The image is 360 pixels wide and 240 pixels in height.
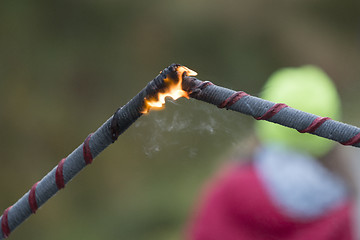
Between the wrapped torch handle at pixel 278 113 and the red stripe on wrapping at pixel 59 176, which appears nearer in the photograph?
the wrapped torch handle at pixel 278 113

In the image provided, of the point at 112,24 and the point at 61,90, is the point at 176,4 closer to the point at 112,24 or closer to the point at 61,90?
the point at 112,24

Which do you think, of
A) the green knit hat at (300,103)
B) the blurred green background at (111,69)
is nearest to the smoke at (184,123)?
the green knit hat at (300,103)

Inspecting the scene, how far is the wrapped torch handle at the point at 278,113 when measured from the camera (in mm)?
707

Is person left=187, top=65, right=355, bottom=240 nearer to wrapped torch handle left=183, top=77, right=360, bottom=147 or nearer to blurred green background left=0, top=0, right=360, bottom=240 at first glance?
wrapped torch handle left=183, top=77, right=360, bottom=147

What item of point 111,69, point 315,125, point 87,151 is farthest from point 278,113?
point 111,69

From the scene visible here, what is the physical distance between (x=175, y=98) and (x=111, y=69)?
197cm

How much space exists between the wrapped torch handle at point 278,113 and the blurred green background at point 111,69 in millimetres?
1843

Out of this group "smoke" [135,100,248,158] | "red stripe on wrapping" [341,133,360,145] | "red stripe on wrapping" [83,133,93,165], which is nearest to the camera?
"red stripe on wrapping" [341,133,360,145]

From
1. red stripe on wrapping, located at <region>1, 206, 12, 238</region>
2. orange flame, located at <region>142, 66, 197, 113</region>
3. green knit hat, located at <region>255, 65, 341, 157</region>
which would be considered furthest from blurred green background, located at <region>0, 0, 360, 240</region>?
orange flame, located at <region>142, 66, 197, 113</region>

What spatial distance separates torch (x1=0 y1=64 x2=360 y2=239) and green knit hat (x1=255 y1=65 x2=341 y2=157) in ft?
1.25

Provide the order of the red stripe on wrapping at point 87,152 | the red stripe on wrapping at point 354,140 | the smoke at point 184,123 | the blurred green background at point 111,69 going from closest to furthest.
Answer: the red stripe on wrapping at point 354,140
the red stripe on wrapping at point 87,152
the smoke at point 184,123
the blurred green background at point 111,69

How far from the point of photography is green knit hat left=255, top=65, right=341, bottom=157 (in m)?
1.11

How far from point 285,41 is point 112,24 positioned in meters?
0.73

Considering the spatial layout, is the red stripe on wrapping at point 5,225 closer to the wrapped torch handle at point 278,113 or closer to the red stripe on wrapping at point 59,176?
the red stripe on wrapping at point 59,176
